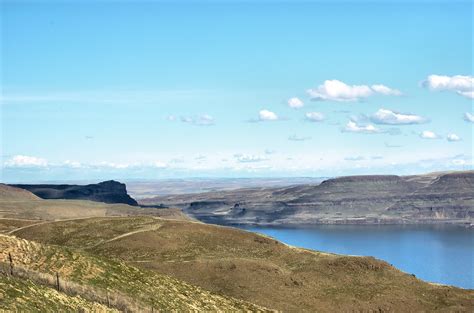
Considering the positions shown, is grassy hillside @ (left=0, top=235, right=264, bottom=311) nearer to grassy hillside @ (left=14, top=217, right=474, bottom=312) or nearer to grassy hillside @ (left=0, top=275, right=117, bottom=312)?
grassy hillside @ (left=0, top=275, right=117, bottom=312)

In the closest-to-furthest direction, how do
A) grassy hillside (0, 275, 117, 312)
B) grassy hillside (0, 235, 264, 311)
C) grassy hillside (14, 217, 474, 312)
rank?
1. grassy hillside (0, 275, 117, 312)
2. grassy hillside (0, 235, 264, 311)
3. grassy hillside (14, 217, 474, 312)

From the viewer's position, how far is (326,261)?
85.8 meters

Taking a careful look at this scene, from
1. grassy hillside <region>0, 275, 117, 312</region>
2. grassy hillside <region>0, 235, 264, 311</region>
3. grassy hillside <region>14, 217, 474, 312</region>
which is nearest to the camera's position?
grassy hillside <region>0, 275, 117, 312</region>

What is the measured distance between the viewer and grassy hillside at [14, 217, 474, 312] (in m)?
70.8

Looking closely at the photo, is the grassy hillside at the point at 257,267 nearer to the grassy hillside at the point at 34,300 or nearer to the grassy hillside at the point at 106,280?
the grassy hillside at the point at 106,280

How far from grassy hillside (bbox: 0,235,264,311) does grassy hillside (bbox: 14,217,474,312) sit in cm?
2183

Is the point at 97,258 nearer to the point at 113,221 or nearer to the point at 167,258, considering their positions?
the point at 167,258

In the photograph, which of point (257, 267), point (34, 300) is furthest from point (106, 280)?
point (257, 267)

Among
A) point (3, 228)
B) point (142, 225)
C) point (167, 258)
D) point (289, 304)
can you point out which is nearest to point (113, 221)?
point (142, 225)

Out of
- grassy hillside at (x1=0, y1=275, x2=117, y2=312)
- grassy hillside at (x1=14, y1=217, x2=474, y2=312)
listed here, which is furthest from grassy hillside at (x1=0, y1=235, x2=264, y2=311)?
grassy hillside at (x1=14, y1=217, x2=474, y2=312)

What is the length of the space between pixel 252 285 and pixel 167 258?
15530 mm

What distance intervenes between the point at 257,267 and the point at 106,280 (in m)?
38.5

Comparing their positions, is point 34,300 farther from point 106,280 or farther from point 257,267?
point 257,267

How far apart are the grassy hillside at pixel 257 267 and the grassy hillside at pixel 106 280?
2183 centimetres
